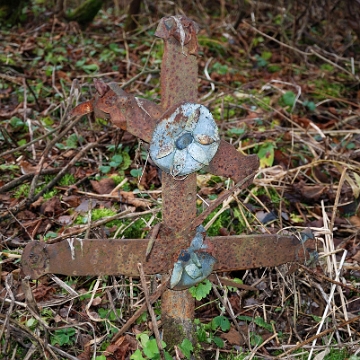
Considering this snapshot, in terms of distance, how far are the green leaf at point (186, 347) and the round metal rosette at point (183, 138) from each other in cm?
59

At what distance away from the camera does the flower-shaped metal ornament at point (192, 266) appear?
5.34 feet

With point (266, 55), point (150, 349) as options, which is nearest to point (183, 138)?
point (150, 349)

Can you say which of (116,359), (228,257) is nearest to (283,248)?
(228,257)

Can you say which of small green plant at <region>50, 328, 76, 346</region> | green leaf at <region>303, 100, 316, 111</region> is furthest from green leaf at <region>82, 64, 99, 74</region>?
small green plant at <region>50, 328, 76, 346</region>

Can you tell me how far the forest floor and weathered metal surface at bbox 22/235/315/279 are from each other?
120 mm

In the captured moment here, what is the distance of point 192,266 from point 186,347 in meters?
0.31

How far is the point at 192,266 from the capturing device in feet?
5.38

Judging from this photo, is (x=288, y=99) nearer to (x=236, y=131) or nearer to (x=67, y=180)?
(x=236, y=131)

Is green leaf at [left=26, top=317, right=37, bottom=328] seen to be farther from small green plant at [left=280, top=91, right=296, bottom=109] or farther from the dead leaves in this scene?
small green plant at [left=280, top=91, right=296, bottom=109]

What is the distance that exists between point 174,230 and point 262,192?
119 cm

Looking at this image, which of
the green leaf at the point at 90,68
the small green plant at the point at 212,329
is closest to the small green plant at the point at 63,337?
the small green plant at the point at 212,329

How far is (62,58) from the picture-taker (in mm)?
4332

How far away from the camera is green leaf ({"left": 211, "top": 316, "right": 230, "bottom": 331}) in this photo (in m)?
2.01

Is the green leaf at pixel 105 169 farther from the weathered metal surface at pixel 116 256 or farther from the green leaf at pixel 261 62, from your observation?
the green leaf at pixel 261 62
